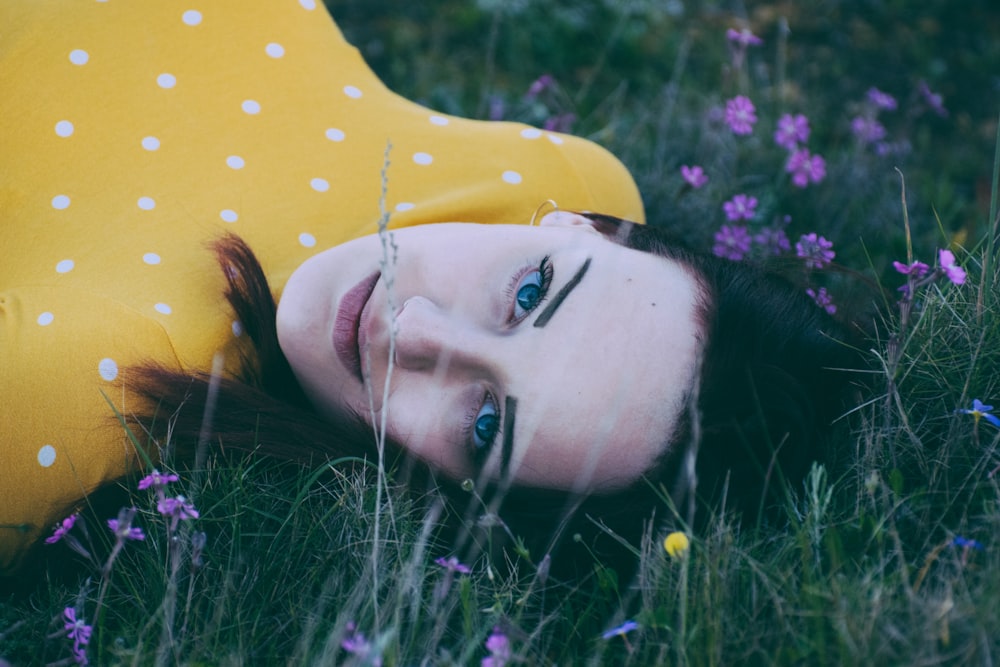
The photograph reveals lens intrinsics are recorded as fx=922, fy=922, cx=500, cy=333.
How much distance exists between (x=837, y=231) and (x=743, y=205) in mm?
588

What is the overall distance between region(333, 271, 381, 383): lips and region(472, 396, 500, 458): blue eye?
0.32m

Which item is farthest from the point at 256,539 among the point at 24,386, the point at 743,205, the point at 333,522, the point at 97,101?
the point at 743,205

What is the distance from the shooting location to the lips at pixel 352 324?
218cm

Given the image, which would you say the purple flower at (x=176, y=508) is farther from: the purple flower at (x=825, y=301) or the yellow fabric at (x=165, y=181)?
the purple flower at (x=825, y=301)

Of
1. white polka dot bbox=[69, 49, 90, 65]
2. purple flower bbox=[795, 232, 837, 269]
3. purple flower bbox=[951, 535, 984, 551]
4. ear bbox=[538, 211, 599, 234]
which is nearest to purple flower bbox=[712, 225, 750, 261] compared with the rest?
purple flower bbox=[795, 232, 837, 269]

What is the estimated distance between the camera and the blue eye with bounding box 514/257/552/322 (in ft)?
6.90

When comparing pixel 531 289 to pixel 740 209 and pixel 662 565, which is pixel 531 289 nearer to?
pixel 662 565

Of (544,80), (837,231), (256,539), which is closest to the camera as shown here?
(256,539)

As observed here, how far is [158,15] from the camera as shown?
265 cm

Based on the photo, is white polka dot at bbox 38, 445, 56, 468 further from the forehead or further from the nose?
the forehead

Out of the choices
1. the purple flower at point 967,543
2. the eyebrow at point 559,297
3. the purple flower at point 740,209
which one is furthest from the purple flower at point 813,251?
the purple flower at point 967,543

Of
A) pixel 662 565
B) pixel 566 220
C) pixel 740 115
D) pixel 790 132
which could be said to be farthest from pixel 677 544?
pixel 790 132

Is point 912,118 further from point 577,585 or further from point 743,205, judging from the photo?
point 577,585

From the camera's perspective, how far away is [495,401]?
2.06m
